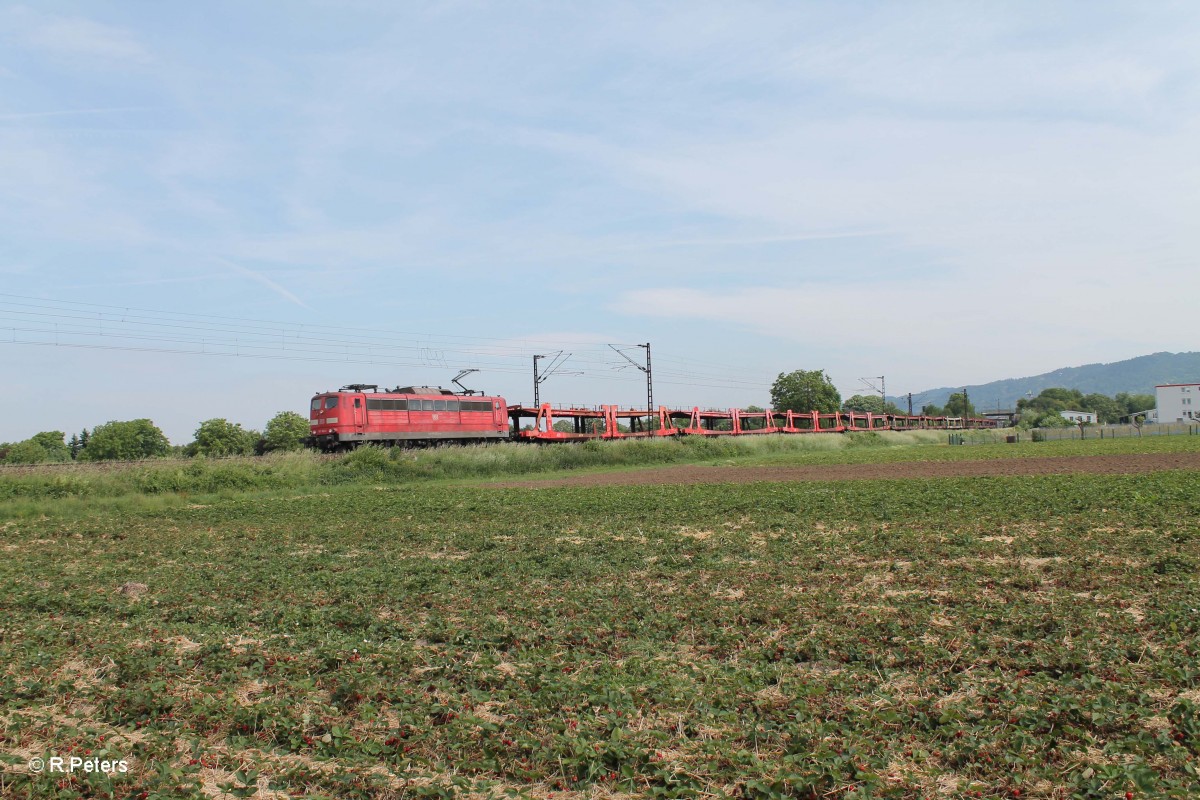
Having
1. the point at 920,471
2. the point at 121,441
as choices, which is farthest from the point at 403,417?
the point at 121,441

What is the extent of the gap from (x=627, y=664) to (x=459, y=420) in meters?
43.3

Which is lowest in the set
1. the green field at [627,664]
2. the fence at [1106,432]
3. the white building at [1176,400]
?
the fence at [1106,432]

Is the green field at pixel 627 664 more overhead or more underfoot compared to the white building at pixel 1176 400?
more underfoot

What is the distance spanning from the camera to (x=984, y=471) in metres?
33.8

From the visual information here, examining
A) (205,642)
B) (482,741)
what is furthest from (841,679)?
(205,642)

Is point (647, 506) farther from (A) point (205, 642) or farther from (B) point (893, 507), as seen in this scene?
(A) point (205, 642)

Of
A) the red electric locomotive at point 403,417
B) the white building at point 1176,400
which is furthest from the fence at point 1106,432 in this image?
the red electric locomotive at point 403,417

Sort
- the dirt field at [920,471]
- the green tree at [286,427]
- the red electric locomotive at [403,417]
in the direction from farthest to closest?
the green tree at [286,427] → the red electric locomotive at [403,417] → the dirt field at [920,471]

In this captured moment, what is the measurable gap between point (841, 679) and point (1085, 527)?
1101 centimetres

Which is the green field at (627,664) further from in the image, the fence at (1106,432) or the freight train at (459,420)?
the fence at (1106,432)

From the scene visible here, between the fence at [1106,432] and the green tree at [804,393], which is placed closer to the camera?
the fence at [1106,432]

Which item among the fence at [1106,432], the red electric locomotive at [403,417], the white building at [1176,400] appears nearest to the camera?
the red electric locomotive at [403,417]

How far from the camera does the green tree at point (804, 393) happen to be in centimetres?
14112

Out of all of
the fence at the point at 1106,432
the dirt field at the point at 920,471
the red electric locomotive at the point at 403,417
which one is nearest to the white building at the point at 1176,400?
the fence at the point at 1106,432
